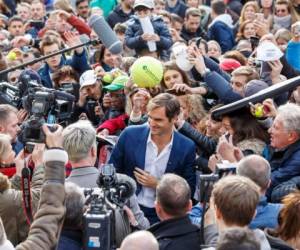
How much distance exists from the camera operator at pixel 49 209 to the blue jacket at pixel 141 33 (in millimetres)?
6259

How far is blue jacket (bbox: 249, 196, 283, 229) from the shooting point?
20.0 ft

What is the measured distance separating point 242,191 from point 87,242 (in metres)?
0.90

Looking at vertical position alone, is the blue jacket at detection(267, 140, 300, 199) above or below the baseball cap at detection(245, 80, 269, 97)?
below

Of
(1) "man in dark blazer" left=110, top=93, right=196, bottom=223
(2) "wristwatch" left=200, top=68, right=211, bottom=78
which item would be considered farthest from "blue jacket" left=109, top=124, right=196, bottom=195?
(2) "wristwatch" left=200, top=68, right=211, bottom=78

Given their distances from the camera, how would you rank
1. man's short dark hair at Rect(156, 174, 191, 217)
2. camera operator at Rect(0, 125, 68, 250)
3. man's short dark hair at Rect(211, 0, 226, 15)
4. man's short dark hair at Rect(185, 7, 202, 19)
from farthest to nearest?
man's short dark hair at Rect(211, 0, 226, 15) → man's short dark hair at Rect(185, 7, 202, 19) → man's short dark hair at Rect(156, 174, 191, 217) → camera operator at Rect(0, 125, 68, 250)

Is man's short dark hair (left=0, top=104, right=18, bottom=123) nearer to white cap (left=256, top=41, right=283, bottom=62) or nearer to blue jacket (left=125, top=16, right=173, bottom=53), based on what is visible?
white cap (left=256, top=41, right=283, bottom=62)

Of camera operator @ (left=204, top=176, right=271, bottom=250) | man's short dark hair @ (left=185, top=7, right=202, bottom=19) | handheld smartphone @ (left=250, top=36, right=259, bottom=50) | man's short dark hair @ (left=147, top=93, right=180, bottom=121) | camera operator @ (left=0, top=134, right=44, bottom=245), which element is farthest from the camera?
man's short dark hair @ (left=185, top=7, right=202, bottom=19)

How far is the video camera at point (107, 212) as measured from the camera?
17.8 feet

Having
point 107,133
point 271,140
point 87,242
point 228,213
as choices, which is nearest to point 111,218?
point 87,242

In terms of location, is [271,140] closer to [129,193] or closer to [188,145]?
[188,145]

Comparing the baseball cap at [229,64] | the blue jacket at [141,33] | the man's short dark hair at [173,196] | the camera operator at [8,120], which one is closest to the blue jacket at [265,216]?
the man's short dark hair at [173,196]

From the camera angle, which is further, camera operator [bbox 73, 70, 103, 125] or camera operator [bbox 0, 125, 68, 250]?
camera operator [bbox 73, 70, 103, 125]

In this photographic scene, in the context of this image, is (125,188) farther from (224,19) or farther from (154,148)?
(224,19)

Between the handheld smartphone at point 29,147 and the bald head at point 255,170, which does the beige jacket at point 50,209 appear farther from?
the bald head at point 255,170
